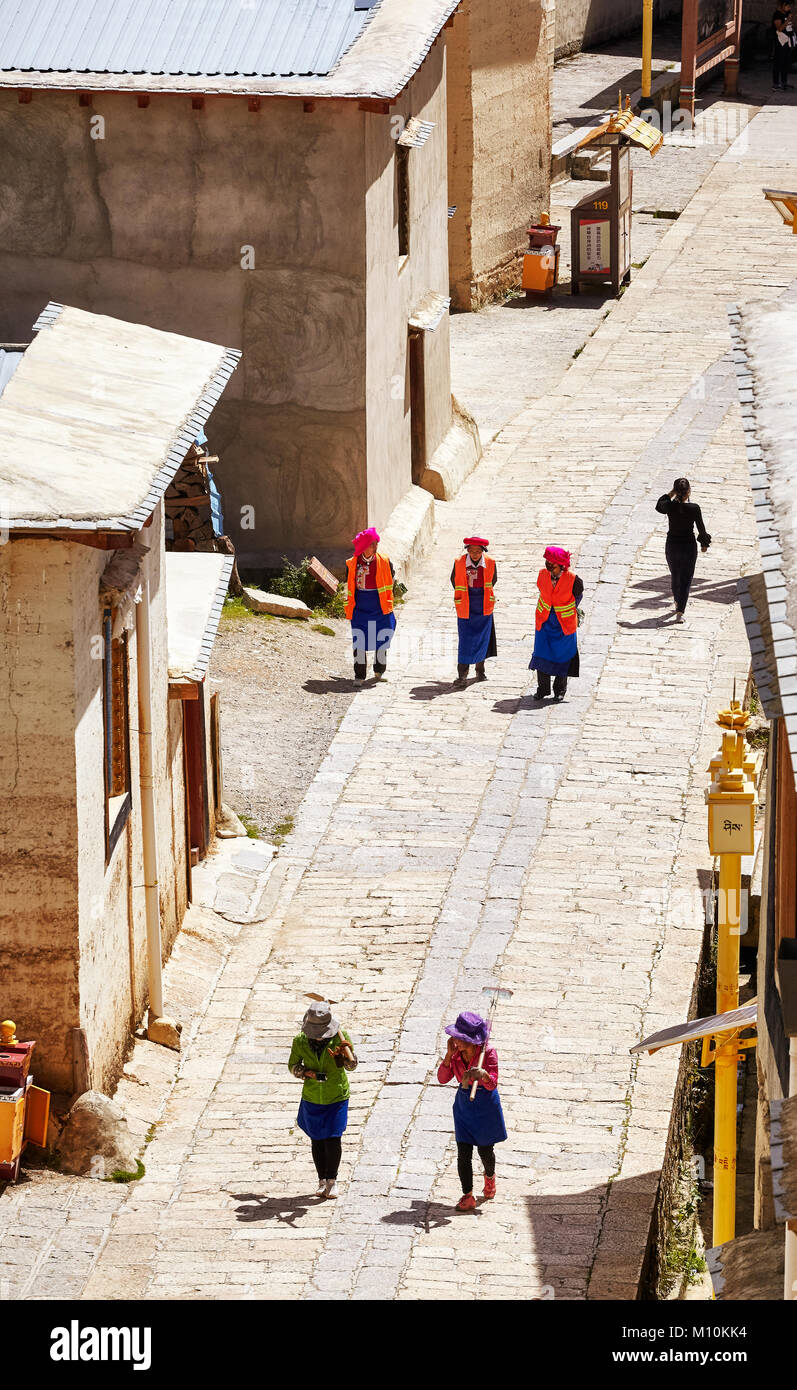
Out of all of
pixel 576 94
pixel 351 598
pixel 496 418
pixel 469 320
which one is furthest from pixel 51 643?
pixel 576 94

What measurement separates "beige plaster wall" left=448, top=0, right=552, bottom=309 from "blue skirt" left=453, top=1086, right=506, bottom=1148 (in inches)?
758

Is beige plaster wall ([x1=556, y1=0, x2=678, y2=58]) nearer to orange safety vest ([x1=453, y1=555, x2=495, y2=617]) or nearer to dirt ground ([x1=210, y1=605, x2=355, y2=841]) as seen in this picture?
dirt ground ([x1=210, y1=605, x2=355, y2=841])

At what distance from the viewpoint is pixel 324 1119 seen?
41.3ft

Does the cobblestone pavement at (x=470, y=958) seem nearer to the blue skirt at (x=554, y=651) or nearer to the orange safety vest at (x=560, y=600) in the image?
the blue skirt at (x=554, y=651)

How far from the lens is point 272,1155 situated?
13398 mm

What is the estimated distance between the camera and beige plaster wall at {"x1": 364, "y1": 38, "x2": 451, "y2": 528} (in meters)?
21.3

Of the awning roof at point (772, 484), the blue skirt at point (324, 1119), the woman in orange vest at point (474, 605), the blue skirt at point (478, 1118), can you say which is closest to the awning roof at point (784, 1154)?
the awning roof at point (772, 484)

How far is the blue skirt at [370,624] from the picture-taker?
19297mm

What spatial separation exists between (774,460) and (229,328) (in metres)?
11.5

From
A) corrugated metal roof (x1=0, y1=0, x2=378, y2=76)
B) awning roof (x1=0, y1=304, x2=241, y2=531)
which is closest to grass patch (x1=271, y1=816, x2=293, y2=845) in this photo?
awning roof (x1=0, y1=304, x2=241, y2=531)

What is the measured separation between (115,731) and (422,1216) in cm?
348

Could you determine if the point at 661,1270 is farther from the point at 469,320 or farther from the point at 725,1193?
the point at 469,320

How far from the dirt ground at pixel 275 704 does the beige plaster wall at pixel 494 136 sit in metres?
10.4

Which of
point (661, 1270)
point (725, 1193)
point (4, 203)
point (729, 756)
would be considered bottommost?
point (661, 1270)
